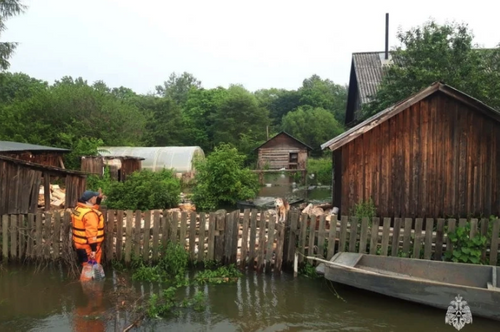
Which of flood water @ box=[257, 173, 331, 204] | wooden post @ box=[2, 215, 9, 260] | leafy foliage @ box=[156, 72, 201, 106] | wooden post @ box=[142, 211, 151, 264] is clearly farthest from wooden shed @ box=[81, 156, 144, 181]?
leafy foliage @ box=[156, 72, 201, 106]

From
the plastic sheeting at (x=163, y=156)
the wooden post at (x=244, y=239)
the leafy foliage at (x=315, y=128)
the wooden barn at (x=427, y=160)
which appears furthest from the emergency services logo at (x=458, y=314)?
the leafy foliage at (x=315, y=128)

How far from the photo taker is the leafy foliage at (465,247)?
7102mm

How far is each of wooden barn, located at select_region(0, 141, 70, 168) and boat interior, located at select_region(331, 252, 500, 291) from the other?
12.7 meters

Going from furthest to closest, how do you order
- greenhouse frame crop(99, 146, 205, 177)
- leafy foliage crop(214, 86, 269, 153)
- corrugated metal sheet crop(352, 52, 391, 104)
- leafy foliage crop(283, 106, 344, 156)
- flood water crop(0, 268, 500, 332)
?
leafy foliage crop(283, 106, 344, 156)
leafy foliage crop(214, 86, 269, 153)
greenhouse frame crop(99, 146, 205, 177)
corrugated metal sheet crop(352, 52, 391, 104)
flood water crop(0, 268, 500, 332)

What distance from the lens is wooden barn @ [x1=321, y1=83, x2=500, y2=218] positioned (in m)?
9.78

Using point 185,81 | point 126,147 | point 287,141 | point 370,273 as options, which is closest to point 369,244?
point 370,273

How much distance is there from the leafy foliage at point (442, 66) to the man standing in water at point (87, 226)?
1338cm

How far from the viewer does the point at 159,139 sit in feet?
156

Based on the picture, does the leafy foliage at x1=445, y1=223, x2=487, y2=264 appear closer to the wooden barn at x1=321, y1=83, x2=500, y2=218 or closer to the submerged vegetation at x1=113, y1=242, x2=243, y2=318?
the wooden barn at x1=321, y1=83, x2=500, y2=218

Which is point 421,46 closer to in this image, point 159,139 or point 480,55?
point 480,55

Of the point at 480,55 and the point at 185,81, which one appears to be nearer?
the point at 480,55

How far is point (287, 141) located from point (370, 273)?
30362mm

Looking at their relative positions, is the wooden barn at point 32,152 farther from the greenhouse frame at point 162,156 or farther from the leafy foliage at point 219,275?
the leafy foliage at point 219,275

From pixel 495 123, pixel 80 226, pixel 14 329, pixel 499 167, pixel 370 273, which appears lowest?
pixel 14 329
